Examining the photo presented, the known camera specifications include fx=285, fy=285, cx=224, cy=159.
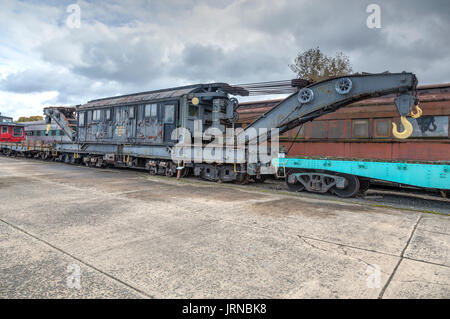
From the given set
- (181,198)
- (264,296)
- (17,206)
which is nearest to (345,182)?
(181,198)

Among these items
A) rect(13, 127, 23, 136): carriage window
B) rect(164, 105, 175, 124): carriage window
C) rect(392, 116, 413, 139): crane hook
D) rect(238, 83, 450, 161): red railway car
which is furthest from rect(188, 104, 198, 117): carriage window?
rect(13, 127, 23, 136): carriage window

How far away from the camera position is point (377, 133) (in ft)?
34.1

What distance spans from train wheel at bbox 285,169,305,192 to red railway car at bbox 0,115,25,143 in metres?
28.4

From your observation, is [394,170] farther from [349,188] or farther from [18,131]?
[18,131]

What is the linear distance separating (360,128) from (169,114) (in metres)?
8.13

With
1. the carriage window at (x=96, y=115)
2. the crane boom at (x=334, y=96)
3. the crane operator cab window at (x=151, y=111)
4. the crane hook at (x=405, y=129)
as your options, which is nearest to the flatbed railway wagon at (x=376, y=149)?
the crane hook at (x=405, y=129)

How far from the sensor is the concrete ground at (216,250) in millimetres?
3064

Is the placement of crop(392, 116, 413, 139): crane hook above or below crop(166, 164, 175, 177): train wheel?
above

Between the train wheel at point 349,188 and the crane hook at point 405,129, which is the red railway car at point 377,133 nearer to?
the crane hook at point 405,129

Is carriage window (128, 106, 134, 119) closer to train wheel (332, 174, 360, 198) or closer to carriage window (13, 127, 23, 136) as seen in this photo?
train wheel (332, 174, 360, 198)

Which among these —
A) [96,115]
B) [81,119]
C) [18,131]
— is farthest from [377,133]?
[18,131]

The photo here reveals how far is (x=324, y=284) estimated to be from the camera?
10.4ft

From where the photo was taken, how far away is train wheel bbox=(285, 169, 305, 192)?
10.2m
